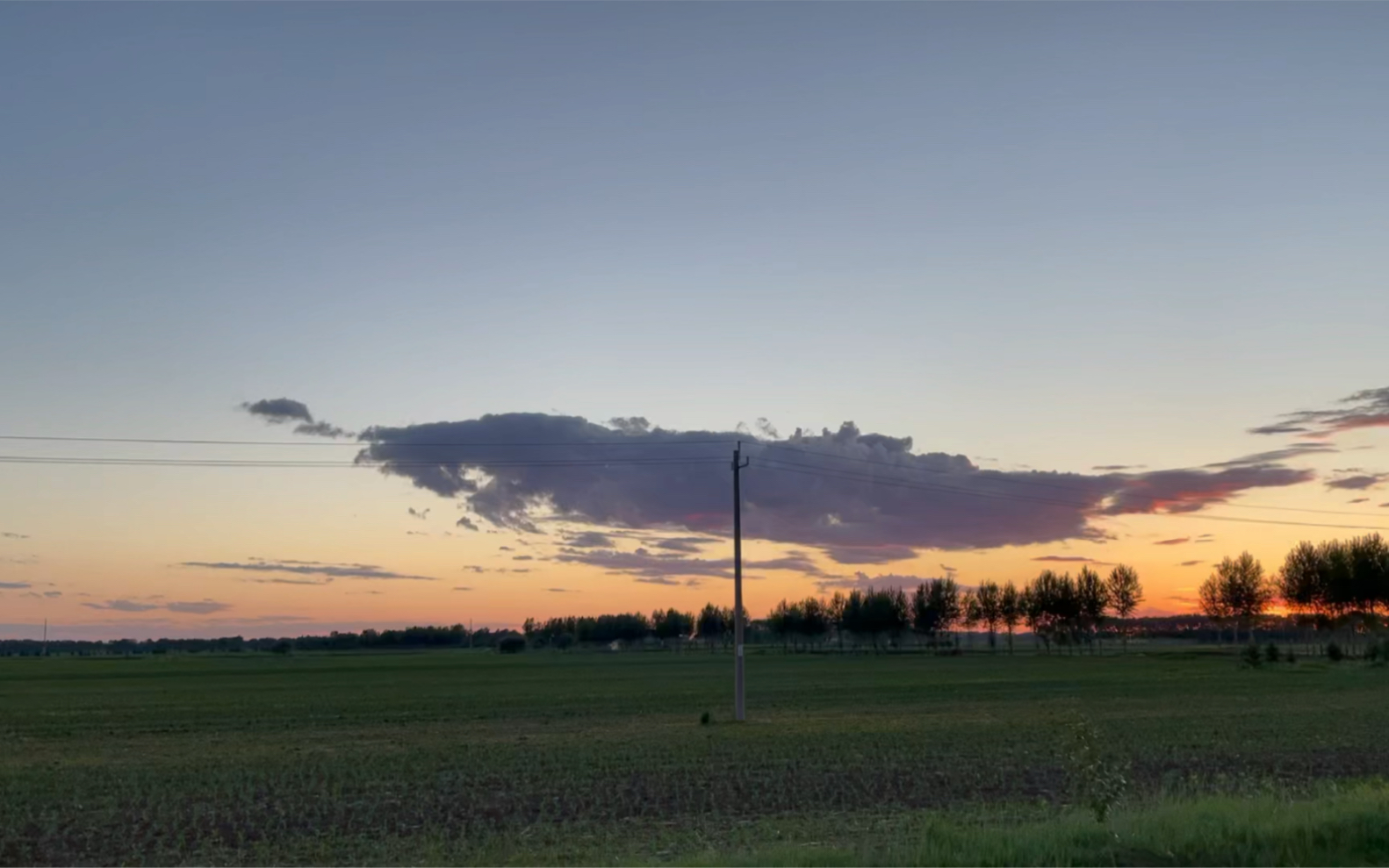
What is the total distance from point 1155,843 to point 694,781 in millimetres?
14619

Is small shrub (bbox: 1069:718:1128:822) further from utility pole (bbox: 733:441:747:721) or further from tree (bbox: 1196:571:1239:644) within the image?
tree (bbox: 1196:571:1239:644)

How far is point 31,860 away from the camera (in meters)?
19.4

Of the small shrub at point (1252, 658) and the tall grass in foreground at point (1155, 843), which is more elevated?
the tall grass in foreground at point (1155, 843)

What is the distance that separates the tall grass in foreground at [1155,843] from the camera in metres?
14.7

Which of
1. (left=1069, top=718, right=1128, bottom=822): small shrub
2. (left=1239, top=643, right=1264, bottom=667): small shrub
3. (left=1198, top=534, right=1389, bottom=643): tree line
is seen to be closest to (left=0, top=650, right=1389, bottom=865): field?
(left=1069, top=718, right=1128, bottom=822): small shrub

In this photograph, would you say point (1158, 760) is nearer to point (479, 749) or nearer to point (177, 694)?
point (479, 749)

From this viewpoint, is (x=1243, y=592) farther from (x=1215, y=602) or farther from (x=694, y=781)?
(x=694, y=781)

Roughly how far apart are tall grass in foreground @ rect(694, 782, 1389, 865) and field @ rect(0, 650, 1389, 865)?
44 millimetres

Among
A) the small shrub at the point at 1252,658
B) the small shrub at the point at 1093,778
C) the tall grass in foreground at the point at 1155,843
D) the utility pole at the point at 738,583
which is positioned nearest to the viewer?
the tall grass in foreground at the point at 1155,843

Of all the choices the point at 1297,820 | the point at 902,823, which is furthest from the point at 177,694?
the point at 1297,820

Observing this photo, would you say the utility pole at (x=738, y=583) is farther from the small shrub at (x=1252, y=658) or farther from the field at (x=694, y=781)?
the small shrub at (x=1252, y=658)

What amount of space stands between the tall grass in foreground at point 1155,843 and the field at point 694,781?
0.15ft

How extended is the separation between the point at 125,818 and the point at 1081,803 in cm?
1854

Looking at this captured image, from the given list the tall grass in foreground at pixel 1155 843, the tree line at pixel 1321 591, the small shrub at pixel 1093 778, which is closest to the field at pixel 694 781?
the tall grass in foreground at pixel 1155 843
